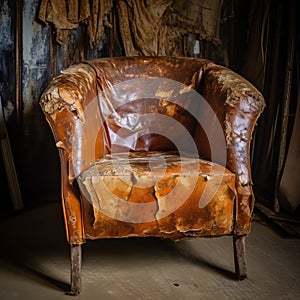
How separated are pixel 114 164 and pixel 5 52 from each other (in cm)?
123

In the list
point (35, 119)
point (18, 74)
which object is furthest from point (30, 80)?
point (35, 119)

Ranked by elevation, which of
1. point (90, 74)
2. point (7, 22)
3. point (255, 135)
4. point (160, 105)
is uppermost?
point (7, 22)

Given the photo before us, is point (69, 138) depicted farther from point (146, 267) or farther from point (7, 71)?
point (7, 71)

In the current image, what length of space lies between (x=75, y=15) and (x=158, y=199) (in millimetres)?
1433

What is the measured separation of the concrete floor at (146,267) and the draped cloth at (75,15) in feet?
3.74

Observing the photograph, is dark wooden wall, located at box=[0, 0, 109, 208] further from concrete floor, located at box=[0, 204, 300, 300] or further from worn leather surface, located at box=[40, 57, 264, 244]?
worn leather surface, located at box=[40, 57, 264, 244]

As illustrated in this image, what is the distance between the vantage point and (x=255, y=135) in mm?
2771

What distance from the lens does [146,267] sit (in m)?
1.84

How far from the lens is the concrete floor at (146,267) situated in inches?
64.6

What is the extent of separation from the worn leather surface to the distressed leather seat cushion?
20mm

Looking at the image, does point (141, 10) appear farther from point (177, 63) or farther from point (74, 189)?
point (74, 189)

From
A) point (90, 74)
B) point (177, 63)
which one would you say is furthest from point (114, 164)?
point (177, 63)

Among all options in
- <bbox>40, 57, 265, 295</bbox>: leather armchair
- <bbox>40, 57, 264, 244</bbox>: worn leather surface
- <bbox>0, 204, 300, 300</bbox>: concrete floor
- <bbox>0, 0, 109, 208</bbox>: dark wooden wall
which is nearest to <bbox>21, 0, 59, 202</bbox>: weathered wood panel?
<bbox>0, 0, 109, 208</bbox>: dark wooden wall

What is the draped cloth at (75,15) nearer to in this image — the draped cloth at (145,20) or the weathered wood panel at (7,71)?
the draped cloth at (145,20)
